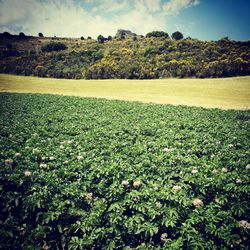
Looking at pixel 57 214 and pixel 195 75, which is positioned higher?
pixel 195 75

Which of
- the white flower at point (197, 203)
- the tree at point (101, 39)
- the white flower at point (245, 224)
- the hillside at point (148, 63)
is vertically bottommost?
the white flower at point (245, 224)

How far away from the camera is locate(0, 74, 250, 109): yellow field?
1198 inches

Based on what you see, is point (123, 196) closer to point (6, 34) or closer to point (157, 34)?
point (157, 34)

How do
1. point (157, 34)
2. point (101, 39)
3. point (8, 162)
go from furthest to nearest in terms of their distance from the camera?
point (101, 39) → point (157, 34) → point (8, 162)

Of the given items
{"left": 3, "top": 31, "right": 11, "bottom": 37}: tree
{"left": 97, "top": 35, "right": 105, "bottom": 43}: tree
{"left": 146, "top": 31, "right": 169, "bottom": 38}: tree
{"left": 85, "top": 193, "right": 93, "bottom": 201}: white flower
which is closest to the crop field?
{"left": 85, "top": 193, "right": 93, "bottom": 201}: white flower

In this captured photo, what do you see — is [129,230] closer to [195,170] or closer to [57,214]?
[57,214]

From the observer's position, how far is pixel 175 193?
5.01 m

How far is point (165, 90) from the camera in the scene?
3781 centimetres

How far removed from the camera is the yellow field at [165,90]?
30422mm

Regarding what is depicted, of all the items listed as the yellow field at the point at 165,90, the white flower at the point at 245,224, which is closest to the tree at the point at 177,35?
the yellow field at the point at 165,90

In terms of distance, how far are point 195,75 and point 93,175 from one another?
44.6 metres

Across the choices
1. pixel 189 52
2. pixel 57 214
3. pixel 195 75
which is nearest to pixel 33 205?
pixel 57 214

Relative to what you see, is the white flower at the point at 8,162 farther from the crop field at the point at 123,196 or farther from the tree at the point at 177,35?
the tree at the point at 177,35

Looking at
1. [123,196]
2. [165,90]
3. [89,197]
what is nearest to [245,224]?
[123,196]
